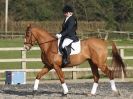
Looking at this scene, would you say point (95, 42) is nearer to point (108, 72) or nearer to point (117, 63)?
point (108, 72)

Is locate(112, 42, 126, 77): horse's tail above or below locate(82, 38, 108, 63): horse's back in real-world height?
below

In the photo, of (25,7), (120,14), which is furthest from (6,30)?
(120,14)

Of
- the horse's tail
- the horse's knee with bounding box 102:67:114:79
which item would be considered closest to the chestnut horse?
the horse's knee with bounding box 102:67:114:79

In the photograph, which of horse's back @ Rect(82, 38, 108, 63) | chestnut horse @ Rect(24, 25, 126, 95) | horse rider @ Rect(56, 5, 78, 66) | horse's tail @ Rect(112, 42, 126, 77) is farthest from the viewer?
horse's tail @ Rect(112, 42, 126, 77)

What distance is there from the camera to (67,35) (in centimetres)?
1295

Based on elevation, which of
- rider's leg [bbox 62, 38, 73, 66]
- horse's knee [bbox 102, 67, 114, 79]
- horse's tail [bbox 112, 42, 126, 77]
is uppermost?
rider's leg [bbox 62, 38, 73, 66]

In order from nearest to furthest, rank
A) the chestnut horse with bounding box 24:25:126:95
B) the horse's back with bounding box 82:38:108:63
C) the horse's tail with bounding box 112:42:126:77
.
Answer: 1. the chestnut horse with bounding box 24:25:126:95
2. the horse's back with bounding box 82:38:108:63
3. the horse's tail with bounding box 112:42:126:77

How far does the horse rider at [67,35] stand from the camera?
12914mm

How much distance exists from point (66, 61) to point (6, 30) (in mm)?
50437

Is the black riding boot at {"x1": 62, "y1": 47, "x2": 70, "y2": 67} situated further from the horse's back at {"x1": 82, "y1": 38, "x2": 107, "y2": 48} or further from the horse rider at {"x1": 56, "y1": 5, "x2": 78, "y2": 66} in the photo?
the horse's back at {"x1": 82, "y1": 38, "x2": 107, "y2": 48}

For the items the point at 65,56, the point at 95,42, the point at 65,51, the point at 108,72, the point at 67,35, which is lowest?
the point at 108,72

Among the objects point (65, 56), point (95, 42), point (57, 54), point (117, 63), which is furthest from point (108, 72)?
point (57, 54)

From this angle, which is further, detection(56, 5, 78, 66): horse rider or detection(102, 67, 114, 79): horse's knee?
detection(102, 67, 114, 79): horse's knee

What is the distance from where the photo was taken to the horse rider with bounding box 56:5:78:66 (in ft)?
42.4
